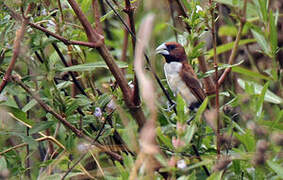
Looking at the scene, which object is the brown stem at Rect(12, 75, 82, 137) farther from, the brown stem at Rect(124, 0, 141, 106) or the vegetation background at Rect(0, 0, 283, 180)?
the brown stem at Rect(124, 0, 141, 106)

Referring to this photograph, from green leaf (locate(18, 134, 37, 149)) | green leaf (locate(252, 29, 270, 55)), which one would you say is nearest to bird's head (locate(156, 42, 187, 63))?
green leaf (locate(252, 29, 270, 55))

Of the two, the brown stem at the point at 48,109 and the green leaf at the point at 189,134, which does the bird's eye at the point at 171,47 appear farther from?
the green leaf at the point at 189,134

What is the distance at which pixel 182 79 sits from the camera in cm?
303

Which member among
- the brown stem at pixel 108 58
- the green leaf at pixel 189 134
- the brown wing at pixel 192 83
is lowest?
the brown wing at pixel 192 83

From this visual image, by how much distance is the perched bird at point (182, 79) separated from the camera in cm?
285

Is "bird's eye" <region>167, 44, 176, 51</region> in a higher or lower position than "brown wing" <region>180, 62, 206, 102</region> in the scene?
higher

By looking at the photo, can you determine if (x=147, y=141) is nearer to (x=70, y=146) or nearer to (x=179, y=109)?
(x=179, y=109)

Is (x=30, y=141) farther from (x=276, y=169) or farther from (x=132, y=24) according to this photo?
(x=276, y=169)

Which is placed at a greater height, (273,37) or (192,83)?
(273,37)

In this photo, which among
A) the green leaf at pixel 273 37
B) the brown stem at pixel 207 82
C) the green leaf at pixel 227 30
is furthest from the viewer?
the green leaf at pixel 227 30

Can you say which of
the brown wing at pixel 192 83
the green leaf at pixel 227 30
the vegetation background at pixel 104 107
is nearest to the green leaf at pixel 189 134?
the vegetation background at pixel 104 107

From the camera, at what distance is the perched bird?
2854mm

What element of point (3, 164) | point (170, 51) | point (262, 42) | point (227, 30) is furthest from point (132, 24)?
point (227, 30)

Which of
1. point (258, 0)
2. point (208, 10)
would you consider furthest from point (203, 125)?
point (258, 0)
